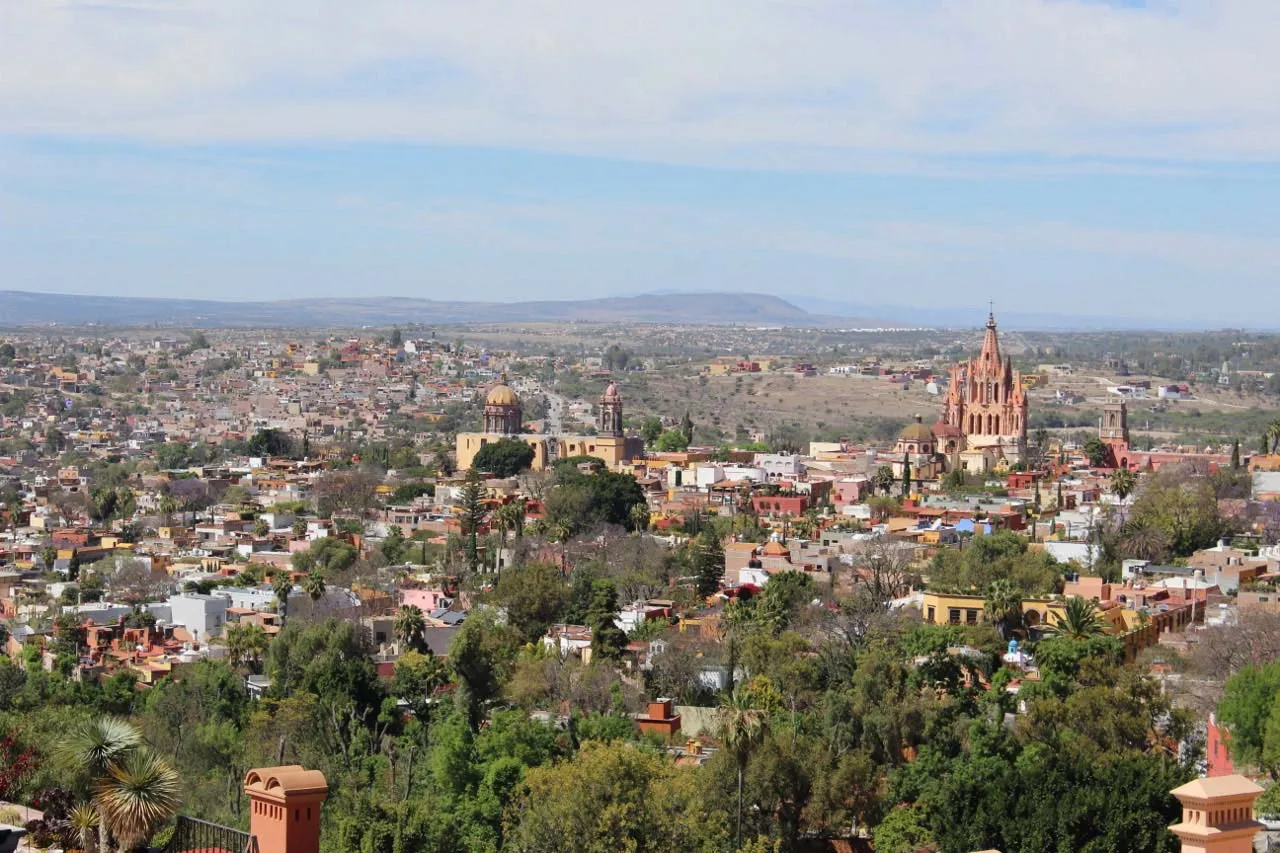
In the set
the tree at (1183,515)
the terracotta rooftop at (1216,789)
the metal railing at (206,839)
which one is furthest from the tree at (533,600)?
the terracotta rooftop at (1216,789)

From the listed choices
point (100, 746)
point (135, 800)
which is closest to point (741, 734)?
point (100, 746)

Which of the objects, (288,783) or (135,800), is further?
(135,800)

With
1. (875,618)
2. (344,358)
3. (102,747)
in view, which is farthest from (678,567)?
(344,358)

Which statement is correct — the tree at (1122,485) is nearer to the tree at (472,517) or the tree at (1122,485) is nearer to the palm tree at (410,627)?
the tree at (472,517)

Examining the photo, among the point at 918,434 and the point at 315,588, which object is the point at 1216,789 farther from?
the point at 918,434

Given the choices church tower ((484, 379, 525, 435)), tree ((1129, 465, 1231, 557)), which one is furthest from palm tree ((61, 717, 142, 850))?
church tower ((484, 379, 525, 435))
